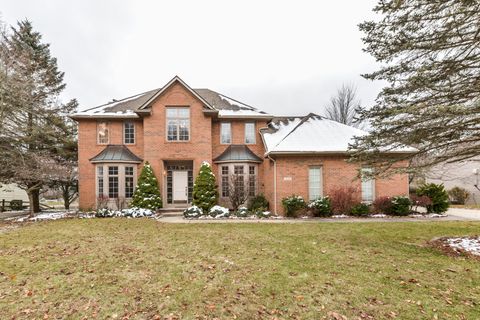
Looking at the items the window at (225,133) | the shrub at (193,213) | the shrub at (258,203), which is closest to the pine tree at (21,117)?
the shrub at (193,213)

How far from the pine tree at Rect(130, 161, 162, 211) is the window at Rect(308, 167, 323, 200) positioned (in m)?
9.04

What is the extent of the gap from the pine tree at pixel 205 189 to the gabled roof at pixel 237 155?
4.37ft

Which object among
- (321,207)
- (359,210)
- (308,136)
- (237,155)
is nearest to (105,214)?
(237,155)

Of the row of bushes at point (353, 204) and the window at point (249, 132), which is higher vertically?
the window at point (249, 132)

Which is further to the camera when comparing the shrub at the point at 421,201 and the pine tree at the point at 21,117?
the shrub at the point at 421,201

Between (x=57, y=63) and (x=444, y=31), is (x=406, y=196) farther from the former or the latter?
→ (x=57, y=63)

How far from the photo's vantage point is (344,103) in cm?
3297

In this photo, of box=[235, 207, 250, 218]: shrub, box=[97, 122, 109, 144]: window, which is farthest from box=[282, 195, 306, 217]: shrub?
box=[97, 122, 109, 144]: window

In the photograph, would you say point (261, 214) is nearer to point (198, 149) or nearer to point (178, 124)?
point (198, 149)

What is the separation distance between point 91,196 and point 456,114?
60.0 ft

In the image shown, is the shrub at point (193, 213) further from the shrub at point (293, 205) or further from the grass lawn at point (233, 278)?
the grass lawn at point (233, 278)

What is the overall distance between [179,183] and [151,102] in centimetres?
552

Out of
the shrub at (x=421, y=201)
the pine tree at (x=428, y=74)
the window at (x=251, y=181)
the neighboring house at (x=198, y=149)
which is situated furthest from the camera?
the window at (x=251, y=181)

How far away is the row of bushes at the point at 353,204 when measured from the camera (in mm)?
13859
